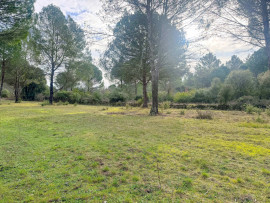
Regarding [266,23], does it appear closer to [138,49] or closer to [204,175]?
[204,175]

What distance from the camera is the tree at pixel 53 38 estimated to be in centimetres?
1848

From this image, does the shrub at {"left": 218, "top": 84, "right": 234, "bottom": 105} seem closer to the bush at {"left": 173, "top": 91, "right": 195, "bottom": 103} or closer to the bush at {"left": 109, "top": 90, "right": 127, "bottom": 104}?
the bush at {"left": 173, "top": 91, "right": 195, "bottom": 103}

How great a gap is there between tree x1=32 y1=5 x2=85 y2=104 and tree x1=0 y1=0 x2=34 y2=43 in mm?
7894

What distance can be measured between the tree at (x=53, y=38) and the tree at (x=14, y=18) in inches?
311

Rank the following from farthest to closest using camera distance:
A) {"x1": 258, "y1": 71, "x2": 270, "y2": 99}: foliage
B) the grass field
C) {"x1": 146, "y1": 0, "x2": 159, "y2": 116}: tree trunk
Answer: {"x1": 258, "y1": 71, "x2": 270, "y2": 99}: foliage
{"x1": 146, "y1": 0, "x2": 159, "y2": 116}: tree trunk
the grass field

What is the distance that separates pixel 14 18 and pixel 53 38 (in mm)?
10140

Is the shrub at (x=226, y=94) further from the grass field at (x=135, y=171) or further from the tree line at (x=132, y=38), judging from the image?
the grass field at (x=135, y=171)

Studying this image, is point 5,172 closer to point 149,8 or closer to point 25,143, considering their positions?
point 25,143

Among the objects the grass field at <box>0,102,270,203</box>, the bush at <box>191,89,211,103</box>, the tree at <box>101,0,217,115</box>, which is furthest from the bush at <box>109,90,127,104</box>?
the grass field at <box>0,102,270,203</box>

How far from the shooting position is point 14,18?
972 cm

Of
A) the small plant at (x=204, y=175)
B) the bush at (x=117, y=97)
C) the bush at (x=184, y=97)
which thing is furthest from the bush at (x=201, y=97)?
the small plant at (x=204, y=175)

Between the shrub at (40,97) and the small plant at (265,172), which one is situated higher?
the shrub at (40,97)

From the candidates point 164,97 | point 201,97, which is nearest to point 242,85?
point 201,97

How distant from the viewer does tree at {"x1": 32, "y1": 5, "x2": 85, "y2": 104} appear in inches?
728
